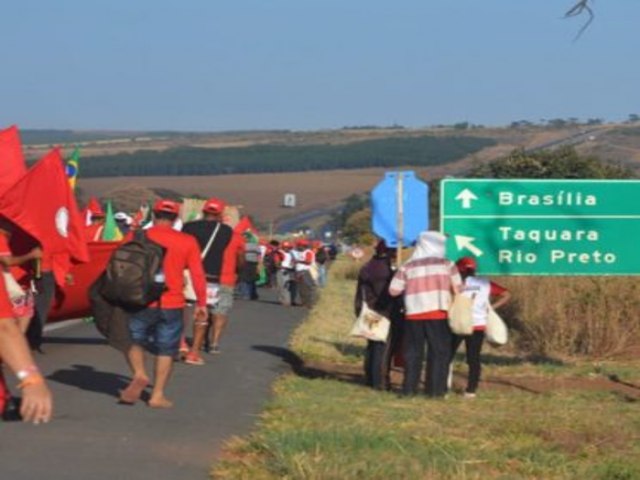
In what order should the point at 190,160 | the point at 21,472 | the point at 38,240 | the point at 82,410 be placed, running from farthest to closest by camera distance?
1. the point at 190,160
2. the point at 38,240
3. the point at 82,410
4. the point at 21,472

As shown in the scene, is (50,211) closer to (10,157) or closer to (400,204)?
(10,157)

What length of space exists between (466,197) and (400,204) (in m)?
0.99

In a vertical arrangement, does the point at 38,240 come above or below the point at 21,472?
above

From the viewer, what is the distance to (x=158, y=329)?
11.9 m

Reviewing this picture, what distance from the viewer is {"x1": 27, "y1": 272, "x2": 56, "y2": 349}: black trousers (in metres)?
12.4

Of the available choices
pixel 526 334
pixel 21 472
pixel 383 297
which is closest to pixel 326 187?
pixel 526 334

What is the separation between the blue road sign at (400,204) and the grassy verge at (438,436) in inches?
68.4

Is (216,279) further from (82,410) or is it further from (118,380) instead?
(82,410)

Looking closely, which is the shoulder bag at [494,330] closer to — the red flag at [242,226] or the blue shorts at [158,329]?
the blue shorts at [158,329]

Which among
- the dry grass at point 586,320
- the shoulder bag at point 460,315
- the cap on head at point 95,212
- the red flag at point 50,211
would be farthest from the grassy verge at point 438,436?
the cap on head at point 95,212

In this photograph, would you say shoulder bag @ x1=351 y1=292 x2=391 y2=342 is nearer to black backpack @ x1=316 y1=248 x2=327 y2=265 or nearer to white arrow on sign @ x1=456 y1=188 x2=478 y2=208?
white arrow on sign @ x1=456 y1=188 x2=478 y2=208

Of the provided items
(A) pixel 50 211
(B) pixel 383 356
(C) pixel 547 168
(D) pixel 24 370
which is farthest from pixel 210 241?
(C) pixel 547 168

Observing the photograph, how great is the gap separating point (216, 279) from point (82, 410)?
481cm

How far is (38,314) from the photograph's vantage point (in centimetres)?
1286
